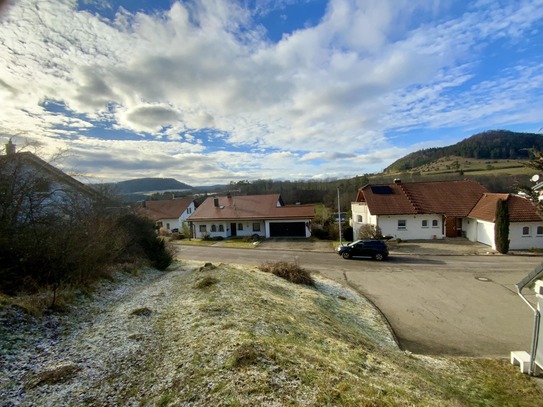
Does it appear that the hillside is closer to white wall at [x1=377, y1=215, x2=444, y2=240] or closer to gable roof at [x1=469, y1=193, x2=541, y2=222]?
white wall at [x1=377, y1=215, x2=444, y2=240]

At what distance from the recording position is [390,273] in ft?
55.7

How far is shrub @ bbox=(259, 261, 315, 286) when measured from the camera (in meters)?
14.0

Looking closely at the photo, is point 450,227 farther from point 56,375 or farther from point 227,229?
point 56,375

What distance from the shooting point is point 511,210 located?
75.6ft

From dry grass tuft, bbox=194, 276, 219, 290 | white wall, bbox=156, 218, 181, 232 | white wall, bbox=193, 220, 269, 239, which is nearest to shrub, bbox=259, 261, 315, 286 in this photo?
dry grass tuft, bbox=194, 276, 219, 290

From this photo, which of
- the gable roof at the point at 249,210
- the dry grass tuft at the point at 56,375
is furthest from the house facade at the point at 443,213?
the dry grass tuft at the point at 56,375

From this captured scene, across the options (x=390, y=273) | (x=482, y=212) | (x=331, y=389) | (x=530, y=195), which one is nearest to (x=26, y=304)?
(x=331, y=389)

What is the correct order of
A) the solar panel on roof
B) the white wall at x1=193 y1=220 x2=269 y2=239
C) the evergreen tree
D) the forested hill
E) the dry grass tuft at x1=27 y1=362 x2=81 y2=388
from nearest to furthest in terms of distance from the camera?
the dry grass tuft at x1=27 y1=362 x2=81 y2=388 < the evergreen tree < the solar panel on roof < the white wall at x1=193 y1=220 x2=269 y2=239 < the forested hill

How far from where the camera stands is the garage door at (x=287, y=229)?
107 feet

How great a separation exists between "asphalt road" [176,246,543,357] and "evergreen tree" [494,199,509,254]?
122 cm

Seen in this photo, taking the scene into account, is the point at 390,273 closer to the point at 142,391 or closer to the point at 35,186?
the point at 142,391

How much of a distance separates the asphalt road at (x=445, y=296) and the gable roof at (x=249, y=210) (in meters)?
10.4

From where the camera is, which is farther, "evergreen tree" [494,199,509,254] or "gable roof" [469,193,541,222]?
"gable roof" [469,193,541,222]

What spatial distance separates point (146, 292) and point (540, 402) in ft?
38.6
